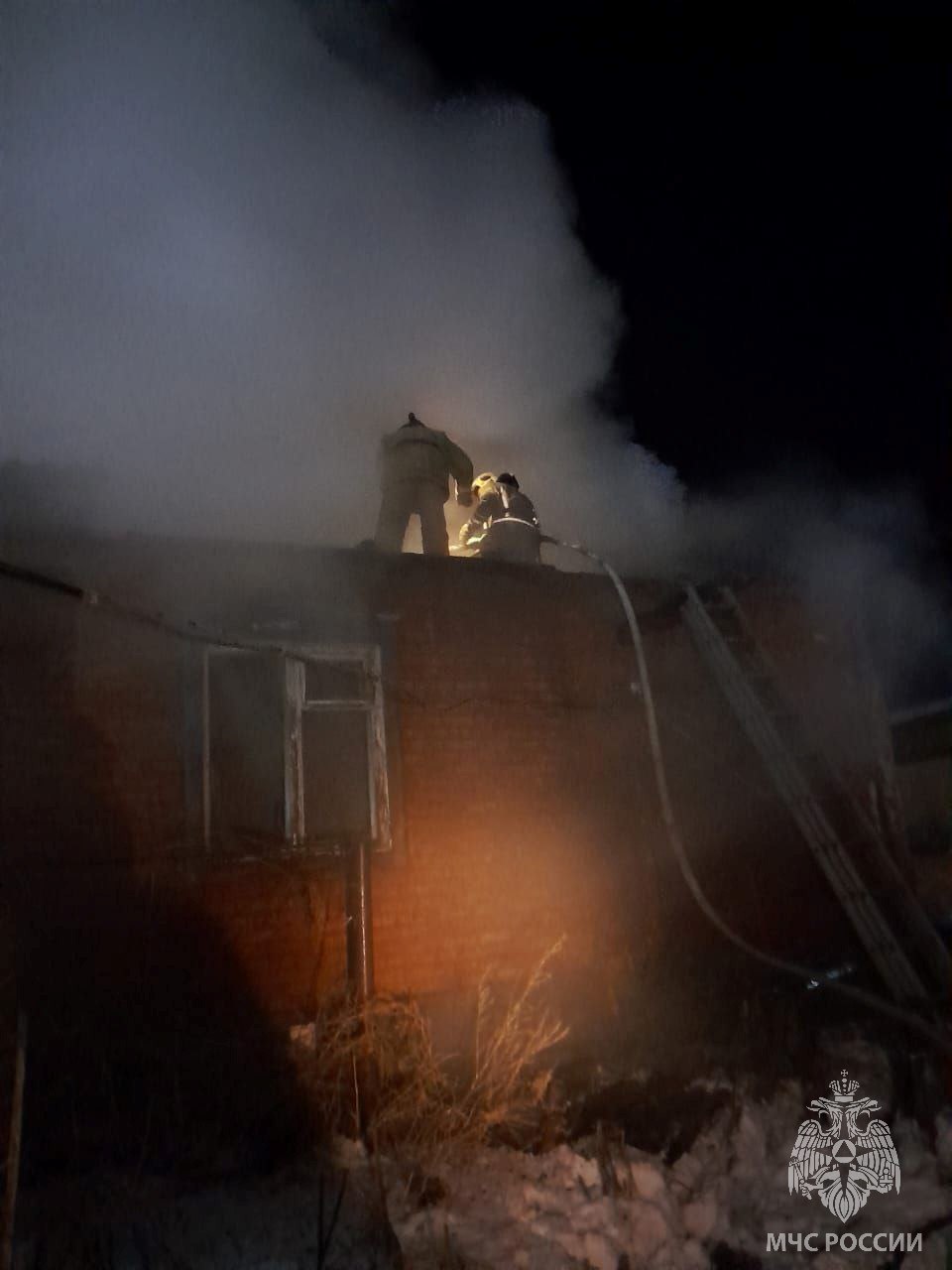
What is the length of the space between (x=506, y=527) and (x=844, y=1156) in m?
6.34

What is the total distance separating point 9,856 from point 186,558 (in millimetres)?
2300

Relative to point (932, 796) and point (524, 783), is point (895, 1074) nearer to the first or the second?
point (524, 783)

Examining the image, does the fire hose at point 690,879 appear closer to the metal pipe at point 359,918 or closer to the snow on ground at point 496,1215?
the snow on ground at point 496,1215

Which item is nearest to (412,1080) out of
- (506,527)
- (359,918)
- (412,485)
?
(359,918)

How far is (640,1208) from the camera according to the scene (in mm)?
3879

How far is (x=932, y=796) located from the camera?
15883mm

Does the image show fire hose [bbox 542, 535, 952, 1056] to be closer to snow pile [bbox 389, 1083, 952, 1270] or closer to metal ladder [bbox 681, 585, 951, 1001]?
metal ladder [bbox 681, 585, 951, 1001]

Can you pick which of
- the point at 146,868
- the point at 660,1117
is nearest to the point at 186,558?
the point at 146,868

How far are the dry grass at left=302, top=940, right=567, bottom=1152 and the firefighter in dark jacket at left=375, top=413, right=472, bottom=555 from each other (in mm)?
5811

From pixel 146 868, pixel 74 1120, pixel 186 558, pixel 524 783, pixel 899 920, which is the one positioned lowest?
pixel 74 1120

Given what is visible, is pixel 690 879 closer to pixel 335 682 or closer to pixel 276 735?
pixel 335 682

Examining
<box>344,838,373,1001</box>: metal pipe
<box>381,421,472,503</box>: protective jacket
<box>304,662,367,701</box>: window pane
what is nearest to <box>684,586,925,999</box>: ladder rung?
<box>304,662,367,701</box>: window pane

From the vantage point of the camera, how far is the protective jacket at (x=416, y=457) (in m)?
9.77

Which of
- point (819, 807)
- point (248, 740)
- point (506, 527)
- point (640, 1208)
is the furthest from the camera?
point (506, 527)
